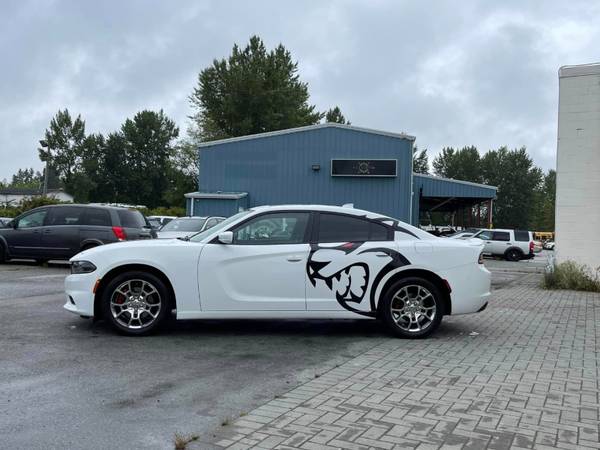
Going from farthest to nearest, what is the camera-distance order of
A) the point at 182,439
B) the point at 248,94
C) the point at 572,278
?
Answer: the point at 248,94 → the point at 572,278 → the point at 182,439

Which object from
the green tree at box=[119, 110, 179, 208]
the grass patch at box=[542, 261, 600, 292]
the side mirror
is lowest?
the grass patch at box=[542, 261, 600, 292]

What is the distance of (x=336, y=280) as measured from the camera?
22.8ft

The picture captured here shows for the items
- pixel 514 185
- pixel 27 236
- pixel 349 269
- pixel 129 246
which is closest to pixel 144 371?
pixel 129 246

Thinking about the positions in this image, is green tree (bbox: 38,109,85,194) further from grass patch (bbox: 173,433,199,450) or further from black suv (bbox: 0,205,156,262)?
grass patch (bbox: 173,433,199,450)

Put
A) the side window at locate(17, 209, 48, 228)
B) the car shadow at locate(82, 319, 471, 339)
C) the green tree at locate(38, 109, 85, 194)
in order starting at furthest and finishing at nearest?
the green tree at locate(38, 109, 85, 194) → the side window at locate(17, 209, 48, 228) → the car shadow at locate(82, 319, 471, 339)

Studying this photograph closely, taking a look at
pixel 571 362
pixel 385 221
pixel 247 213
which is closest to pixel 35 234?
pixel 247 213

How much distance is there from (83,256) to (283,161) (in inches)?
867

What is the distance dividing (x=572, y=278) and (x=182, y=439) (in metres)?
12.5

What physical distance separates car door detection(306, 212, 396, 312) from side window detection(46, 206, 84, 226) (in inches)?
409

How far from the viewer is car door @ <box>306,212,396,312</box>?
273 inches

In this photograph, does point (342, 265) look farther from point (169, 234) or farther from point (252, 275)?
point (169, 234)

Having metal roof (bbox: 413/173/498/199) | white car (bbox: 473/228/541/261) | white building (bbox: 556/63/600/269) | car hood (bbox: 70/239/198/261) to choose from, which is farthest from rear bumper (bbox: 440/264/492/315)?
white car (bbox: 473/228/541/261)

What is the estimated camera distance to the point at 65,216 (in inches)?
618

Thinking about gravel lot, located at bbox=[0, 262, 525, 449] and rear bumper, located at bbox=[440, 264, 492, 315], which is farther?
rear bumper, located at bbox=[440, 264, 492, 315]
